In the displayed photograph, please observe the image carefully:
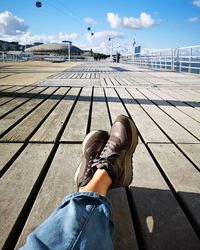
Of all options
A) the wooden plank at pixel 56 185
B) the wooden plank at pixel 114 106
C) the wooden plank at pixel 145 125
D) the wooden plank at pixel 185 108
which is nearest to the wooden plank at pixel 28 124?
the wooden plank at pixel 56 185

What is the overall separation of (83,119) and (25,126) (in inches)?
25.3

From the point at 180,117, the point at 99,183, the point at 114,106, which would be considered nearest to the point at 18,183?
the point at 99,183

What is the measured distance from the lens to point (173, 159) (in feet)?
5.39

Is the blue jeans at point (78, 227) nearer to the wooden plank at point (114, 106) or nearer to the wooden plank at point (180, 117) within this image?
the wooden plank at point (180, 117)

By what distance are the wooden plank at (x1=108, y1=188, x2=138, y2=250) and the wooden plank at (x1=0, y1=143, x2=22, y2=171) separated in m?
0.79

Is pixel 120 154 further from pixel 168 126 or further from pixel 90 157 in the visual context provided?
pixel 168 126

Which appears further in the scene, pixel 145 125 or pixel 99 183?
pixel 145 125

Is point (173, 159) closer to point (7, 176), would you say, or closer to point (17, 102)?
point (7, 176)

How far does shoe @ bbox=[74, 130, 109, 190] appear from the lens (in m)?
1.10

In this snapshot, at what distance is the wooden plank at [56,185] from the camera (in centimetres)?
103

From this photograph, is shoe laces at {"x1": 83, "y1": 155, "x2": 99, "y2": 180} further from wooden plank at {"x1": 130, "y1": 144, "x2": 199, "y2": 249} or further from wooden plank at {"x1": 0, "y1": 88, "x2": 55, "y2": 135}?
wooden plank at {"x1": 0, "y1": 88, "x2": 55, "y2": 135}

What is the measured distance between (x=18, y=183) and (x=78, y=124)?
1.19m

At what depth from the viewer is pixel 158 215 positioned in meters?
1.07

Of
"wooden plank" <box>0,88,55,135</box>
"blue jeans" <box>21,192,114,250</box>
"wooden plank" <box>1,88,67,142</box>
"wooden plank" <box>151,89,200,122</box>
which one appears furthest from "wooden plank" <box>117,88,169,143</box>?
"wooden plank" <box>0,88,55,135</box>
